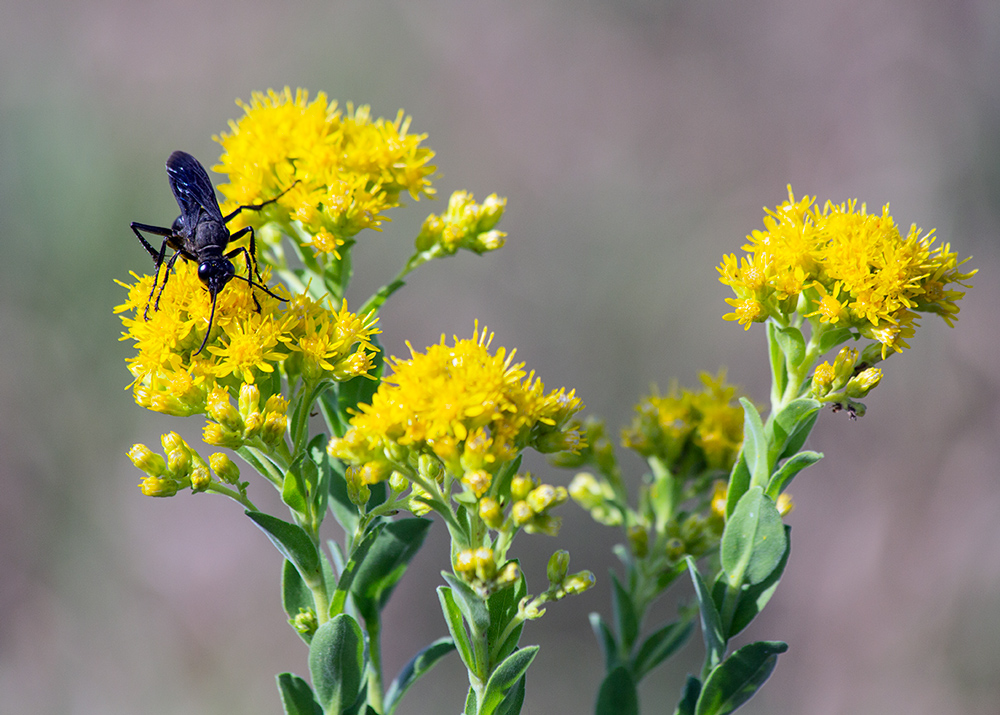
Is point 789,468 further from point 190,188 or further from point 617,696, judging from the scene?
point 190,188

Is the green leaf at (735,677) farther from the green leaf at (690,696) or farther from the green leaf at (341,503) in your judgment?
the green leaf at (341,503)

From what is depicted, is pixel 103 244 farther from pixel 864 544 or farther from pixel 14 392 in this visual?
pixel 864 544

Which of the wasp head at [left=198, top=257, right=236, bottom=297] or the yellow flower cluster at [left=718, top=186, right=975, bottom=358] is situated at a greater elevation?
the wasp head at [left=198, top=257, right=236, bottom=297]

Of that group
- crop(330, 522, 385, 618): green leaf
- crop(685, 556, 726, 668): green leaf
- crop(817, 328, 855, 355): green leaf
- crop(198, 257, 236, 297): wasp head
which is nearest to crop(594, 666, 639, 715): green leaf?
crop(685, 556, 726, 668): green leaf

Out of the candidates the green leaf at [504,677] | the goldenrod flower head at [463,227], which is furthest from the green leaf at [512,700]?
the goldenrod flower head at [463,227]

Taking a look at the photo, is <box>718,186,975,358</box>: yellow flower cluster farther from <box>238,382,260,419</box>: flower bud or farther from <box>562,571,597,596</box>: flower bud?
<box>238,382,260,419</box>: flower bud

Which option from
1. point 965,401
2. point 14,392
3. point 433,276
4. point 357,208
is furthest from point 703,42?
point 14,392

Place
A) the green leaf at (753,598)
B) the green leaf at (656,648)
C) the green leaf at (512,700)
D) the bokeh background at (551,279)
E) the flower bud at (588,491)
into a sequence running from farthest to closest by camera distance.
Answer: the bokeh background at (551,279)
the flower bud at (588,491)
the green leaf at (656,648)
the green leaf at (753,598)
the green leaf at (512,700)
